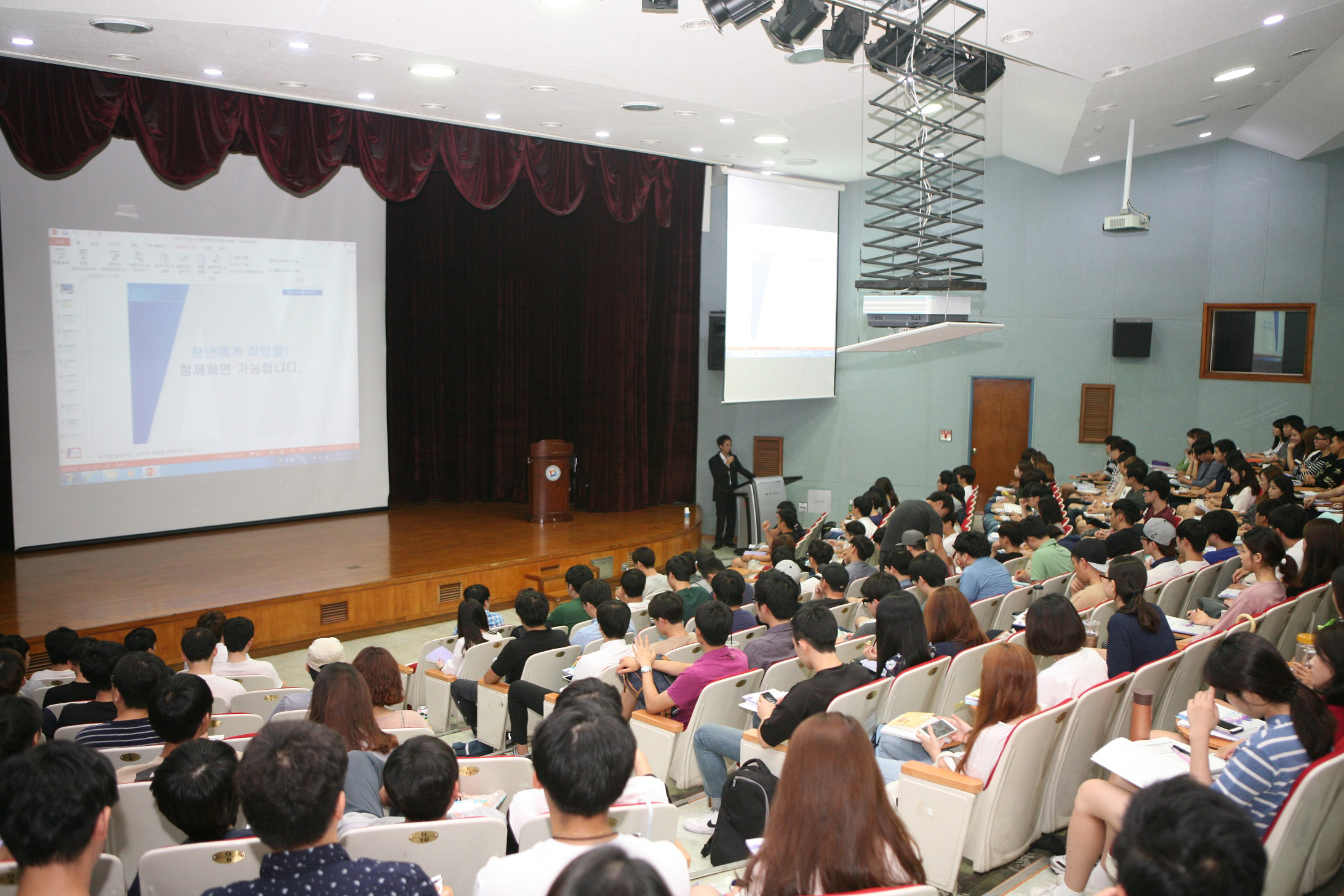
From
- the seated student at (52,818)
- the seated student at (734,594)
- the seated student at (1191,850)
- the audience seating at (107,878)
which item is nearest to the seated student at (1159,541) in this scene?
the seated student at (734,594)

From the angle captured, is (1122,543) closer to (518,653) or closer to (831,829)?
(518,653)

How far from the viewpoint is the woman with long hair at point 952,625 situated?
12.9ft

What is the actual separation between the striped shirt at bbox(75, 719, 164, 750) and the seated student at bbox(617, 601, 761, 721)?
1692 millimetres

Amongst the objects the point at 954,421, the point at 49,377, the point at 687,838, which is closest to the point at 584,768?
the point at 687,838

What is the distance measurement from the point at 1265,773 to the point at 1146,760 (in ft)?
0.91

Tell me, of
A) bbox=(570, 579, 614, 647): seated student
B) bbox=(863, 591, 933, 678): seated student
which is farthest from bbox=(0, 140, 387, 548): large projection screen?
bbox=(863, 591, 933, 678): seated student

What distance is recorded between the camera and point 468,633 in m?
5.10

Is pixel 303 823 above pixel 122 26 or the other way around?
the other way around

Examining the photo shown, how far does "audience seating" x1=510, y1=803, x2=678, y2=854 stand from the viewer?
2.31 m

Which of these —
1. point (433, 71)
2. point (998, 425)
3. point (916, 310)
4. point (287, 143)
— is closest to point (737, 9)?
point (916, 310)

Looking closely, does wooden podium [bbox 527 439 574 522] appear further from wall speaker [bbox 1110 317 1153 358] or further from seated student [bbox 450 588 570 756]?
wall speaker [bbox 1110 317 1153 358]

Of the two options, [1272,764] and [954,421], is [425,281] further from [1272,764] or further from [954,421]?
[1272,764]

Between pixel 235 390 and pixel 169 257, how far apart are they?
1226 mm

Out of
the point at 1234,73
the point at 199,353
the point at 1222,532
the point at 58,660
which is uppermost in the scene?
the point at 1234,73
